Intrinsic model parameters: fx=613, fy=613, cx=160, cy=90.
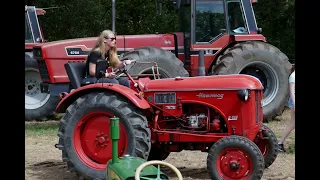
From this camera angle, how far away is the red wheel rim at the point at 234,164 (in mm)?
5968

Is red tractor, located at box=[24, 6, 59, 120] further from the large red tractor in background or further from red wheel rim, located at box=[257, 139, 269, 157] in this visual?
red wheel rim, located at box=[257, 139, 269, 157]

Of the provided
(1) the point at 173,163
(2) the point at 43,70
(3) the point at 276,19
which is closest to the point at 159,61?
(2) the point at 43,70

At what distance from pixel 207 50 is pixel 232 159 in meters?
4.90

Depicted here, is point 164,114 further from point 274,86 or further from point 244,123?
point 274,86

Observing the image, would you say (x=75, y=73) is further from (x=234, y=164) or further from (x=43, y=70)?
(x=43, y=70)

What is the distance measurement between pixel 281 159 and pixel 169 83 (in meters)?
1.97

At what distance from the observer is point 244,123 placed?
20.8ft

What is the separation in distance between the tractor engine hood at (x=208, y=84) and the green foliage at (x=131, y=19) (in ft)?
39.7

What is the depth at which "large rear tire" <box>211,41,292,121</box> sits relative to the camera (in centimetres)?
1055

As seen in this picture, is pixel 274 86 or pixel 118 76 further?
pixel 274 86

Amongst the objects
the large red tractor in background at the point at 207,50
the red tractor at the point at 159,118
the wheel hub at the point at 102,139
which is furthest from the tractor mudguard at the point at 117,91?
the large red tractor in background at the point at 207,50

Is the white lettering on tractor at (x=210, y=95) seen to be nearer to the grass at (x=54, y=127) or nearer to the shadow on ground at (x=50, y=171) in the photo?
the shadow on ground at (x=50, y=171)

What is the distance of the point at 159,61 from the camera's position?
10.1 meters
